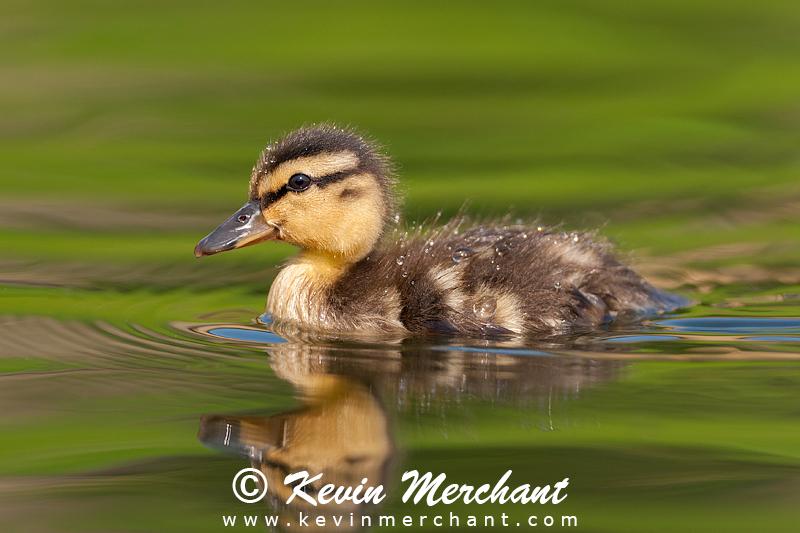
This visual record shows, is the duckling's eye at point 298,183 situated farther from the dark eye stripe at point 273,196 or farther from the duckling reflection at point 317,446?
the duckling reflection at point 317,446

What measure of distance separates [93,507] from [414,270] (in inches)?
83.8

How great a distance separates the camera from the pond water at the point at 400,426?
2.97 meters

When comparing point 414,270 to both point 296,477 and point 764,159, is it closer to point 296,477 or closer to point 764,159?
point 296,477

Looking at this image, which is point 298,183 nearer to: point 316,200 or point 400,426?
point 316,200

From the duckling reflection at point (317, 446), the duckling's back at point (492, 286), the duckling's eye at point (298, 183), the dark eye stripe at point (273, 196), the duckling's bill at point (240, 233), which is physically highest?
the duckling's eye at point (298, 183)

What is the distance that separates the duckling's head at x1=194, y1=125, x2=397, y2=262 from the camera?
16.1 feet

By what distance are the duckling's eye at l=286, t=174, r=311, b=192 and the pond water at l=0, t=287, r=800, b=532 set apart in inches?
25.8

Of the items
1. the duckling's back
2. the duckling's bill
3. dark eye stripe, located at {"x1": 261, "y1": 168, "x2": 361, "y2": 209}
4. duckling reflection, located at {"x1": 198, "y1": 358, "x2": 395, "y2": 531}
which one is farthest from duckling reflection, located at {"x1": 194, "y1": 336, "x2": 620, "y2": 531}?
dark eye stripe, located at {"x1": 261, "y1": 168, "x2": 361, "y2": 209}

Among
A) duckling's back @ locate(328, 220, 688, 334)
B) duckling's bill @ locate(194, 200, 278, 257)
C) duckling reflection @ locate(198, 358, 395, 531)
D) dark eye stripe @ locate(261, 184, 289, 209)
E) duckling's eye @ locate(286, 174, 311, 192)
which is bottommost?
duckling reflection @ locate(198, 358, 395, 531)

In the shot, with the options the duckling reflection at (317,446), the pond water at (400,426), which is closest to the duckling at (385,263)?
the pond water at (400,426)

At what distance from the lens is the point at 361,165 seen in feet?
16.3

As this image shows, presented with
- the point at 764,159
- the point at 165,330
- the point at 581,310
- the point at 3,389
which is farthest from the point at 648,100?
the point at 3,389

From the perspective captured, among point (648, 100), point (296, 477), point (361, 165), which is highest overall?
point (648, 100)

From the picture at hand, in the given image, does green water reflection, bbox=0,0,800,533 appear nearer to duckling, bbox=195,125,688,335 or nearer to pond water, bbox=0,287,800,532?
pond water, bbox=0,287,800,532
